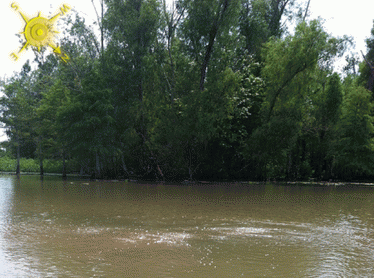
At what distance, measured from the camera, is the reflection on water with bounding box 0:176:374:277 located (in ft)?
22.2

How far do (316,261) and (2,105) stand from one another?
45020mm

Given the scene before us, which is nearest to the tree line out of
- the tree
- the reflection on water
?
the tree

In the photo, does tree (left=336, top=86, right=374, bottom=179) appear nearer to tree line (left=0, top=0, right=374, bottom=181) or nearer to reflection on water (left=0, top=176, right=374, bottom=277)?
tree line (left=0, top=0, right=374, bottom=181)

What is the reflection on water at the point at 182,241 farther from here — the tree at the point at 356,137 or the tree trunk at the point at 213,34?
the tree at the point at 356,137

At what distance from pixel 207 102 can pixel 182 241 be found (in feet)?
80.6

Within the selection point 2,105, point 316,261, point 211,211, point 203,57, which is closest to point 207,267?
point 316,261

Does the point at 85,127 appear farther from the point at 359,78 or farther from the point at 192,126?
the point at 359,78

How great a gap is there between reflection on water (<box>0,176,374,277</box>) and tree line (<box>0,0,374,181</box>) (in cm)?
1843

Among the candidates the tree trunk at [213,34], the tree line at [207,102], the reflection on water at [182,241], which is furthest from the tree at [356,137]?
the reflection on water at [182,241]

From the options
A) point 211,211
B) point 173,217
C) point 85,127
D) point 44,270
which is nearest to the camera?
point 44,270

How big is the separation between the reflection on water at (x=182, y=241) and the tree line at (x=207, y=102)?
18.4 metres

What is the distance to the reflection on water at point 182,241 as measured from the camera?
677 centimetres

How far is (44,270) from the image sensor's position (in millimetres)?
6453

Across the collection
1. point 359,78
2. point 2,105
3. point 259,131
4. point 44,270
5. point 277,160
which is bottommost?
A: point 44,270
